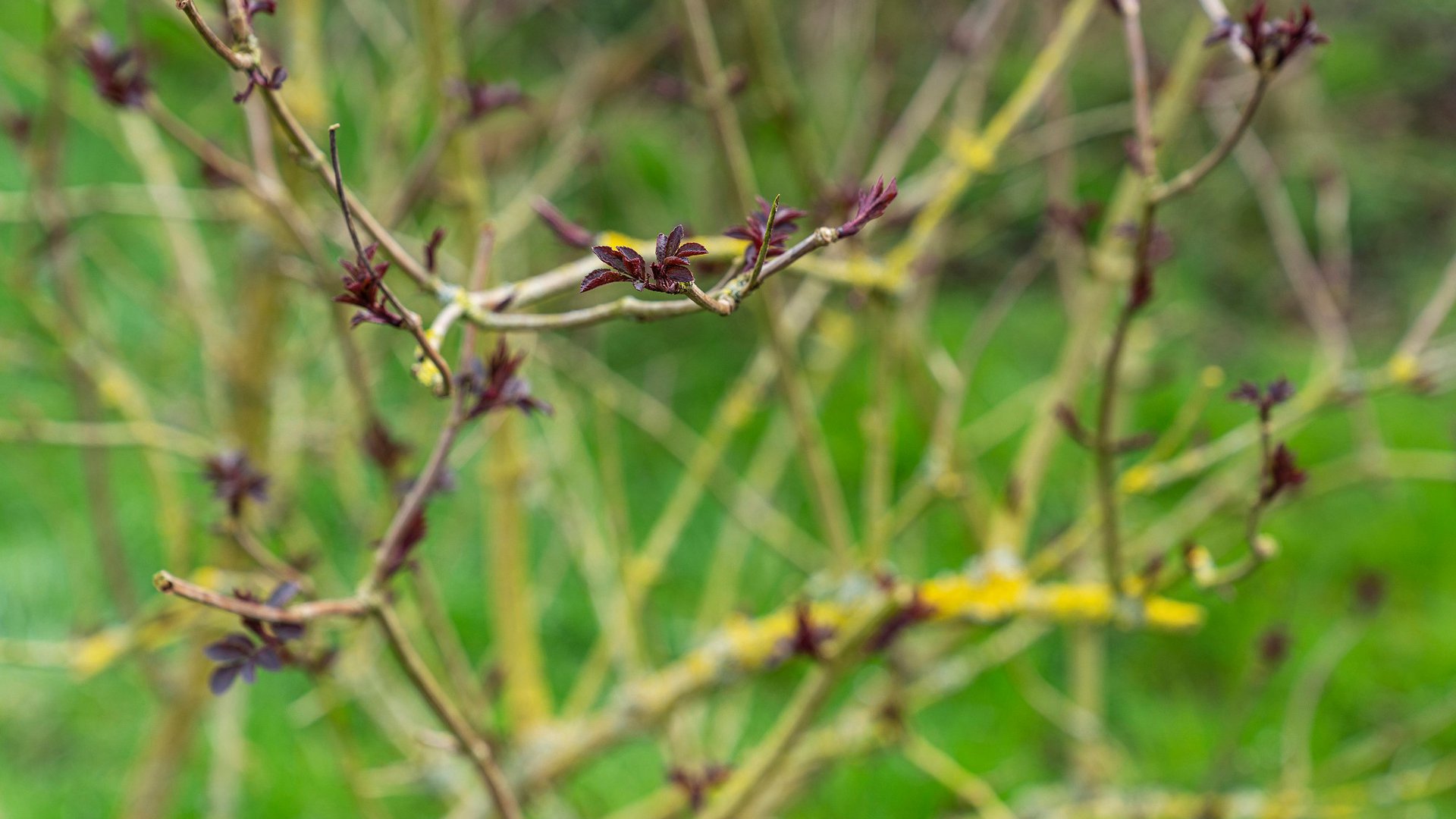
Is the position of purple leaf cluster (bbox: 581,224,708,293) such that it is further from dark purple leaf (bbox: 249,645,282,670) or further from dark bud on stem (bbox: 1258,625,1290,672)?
dark bud on stem (bbox: 1258,625,1290,672)

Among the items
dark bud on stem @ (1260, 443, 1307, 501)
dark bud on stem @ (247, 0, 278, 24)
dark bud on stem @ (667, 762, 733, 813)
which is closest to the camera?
dark bud on stem @ (247, 0, 278, 24)

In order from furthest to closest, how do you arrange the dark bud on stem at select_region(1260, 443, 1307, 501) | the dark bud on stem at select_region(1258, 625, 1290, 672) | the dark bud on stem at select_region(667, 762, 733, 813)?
the dark bud on stem at select_region(1258, 625, 1290, 672)
the dark bud on stem at select_region(667, 762, 733, 813)
the dark bud on stem at select_region(1260, 443, 1307, 501)

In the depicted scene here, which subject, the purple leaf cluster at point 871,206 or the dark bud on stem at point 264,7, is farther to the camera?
the dark bud on stem at point 264,7

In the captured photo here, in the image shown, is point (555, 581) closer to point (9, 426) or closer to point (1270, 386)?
point (9, 426)

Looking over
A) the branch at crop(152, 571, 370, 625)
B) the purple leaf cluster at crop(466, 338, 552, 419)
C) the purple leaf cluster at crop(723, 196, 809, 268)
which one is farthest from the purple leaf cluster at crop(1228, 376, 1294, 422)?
the branch at crop(152, 571, 370, 625)

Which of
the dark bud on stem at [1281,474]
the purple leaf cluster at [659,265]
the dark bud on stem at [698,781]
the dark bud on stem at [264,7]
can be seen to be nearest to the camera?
the purple leaf cluster at [659,265]

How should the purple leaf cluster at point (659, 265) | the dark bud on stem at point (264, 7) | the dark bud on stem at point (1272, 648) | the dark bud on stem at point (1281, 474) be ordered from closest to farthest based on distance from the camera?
the purple leaf cluster at point (659, 265)
the dark bud on stem at point (264, 7)
the dark bud on stem at point (1281, 474)
the dark bud on stem at point (1272, 648)

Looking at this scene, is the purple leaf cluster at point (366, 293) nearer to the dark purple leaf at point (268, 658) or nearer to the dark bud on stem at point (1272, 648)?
the dark purple leaf at point (268, 658)

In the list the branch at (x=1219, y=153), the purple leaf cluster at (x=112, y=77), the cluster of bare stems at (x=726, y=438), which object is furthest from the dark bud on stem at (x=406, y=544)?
the branch at (x=1219, y=153)
